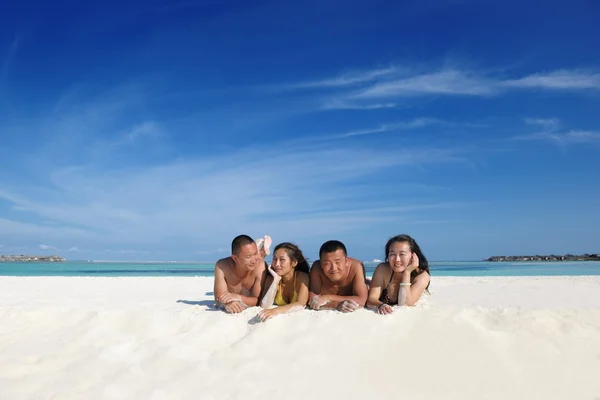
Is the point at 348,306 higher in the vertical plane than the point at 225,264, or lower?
lower

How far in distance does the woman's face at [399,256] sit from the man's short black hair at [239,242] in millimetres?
1810

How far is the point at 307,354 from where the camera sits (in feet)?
15.8

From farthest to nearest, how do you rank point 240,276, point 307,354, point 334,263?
point 240,276, point 334,263, point 307,354

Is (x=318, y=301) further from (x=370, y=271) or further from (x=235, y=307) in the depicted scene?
(x=370, y=271)

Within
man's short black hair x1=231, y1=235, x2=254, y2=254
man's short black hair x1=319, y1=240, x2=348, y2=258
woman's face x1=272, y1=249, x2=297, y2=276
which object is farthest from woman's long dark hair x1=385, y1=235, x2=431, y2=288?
man's short black hair x1=231, y1=235, x2=254, y2=254

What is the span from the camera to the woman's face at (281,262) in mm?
6324

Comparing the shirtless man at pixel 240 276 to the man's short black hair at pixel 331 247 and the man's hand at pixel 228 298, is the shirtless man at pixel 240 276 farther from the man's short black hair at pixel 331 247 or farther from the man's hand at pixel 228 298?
the man's short black hair at pixel 331 247

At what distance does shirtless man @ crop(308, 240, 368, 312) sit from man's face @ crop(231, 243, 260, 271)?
77cm

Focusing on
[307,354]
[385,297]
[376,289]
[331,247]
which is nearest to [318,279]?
[331,247]

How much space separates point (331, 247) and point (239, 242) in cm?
119

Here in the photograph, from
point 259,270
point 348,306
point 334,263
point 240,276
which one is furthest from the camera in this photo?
point 240,276

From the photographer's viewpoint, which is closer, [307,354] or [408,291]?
[307,354]

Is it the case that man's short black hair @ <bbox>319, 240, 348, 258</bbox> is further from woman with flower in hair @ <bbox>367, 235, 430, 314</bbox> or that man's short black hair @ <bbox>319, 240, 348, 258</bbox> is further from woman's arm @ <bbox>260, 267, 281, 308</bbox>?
woman's arm @ <bbox>260, 267, 281, 308</bbox>

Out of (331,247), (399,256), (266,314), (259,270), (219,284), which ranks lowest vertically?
(266,314)
